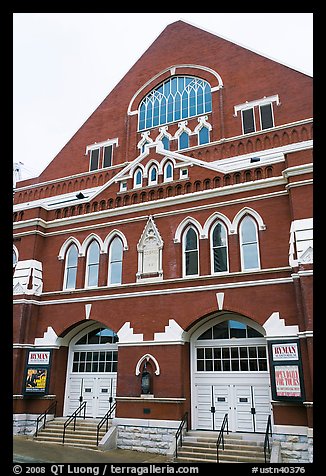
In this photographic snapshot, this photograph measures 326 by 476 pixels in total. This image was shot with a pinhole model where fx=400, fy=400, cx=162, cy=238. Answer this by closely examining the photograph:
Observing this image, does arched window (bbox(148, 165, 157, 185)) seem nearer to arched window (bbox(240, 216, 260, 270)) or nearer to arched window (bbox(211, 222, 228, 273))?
arched window (bbox(211, 222, 228, 273))

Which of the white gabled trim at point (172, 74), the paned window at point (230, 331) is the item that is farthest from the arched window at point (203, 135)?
the paned window at point (230, 331)

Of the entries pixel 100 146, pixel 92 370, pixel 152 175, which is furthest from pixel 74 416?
pixel 100 146

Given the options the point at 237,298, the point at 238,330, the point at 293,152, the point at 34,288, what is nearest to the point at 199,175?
the point at 293,152

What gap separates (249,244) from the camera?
14914 millimetres

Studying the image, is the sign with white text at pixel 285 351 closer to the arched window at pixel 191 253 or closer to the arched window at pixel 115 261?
the arched window at pixel 191 253

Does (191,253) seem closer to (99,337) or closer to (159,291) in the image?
(159,291)

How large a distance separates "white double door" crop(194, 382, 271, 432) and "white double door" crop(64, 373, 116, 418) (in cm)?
399

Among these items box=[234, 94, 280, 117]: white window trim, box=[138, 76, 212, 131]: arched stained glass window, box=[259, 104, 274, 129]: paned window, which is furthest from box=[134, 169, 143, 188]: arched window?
box=[259, 104, 274, 129]: paned window

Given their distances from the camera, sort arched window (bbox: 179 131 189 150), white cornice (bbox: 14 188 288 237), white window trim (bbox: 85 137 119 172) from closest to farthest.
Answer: white cornice (bbox: 14 188 288 237)
arched window (bbox: 179 131 189 150)
white window trim (bbox: 85 137 119 172)

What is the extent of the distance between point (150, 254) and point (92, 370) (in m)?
5.72

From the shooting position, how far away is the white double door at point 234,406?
536 inches

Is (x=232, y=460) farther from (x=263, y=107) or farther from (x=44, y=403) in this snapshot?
(x=263, y=107)

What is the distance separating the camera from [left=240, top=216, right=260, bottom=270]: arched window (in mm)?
14680

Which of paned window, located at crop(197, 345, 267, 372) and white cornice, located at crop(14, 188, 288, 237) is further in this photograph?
white cornice, located at crop(14, 188, 288, 237)
